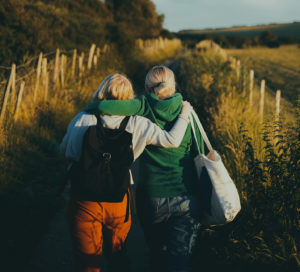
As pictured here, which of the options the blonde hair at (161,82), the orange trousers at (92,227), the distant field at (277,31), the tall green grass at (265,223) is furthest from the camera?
the distant field at (277,31)

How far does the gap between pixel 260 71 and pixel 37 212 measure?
2636 centimetres

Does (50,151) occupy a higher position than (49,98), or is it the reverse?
(49,98)

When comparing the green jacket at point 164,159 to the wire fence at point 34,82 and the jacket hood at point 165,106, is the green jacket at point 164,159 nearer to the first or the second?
the jacket hood at point 165,106

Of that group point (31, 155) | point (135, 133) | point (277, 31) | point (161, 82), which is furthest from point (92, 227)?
point (277, 31)

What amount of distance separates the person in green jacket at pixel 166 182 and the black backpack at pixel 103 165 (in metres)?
0.16

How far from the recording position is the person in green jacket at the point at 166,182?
8.00 feet

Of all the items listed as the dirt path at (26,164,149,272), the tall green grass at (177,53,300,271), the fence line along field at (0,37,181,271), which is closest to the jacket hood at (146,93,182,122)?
the fence line along field at (0,37,181,271)

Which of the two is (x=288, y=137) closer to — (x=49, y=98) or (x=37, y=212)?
(x=37, y=212)

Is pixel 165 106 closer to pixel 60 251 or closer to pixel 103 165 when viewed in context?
pixel 103 165

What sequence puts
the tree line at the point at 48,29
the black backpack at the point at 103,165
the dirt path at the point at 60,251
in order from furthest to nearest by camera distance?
the tree line at the point at 48,29, the dirt path at the point at 60,251, the black backpack at the point at 103,165

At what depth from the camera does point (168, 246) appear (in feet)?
8.10

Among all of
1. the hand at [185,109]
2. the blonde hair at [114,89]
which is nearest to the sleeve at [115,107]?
the blonde hair at [114,89]

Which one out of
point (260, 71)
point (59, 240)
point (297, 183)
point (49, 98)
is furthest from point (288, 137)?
point (260, 71)

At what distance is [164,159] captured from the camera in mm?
2551
